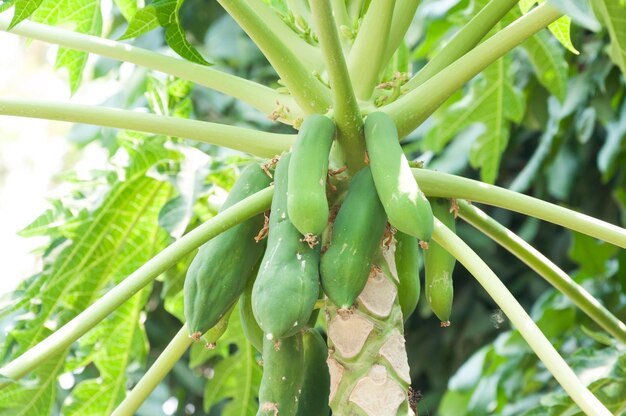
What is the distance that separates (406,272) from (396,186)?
0.93 ft

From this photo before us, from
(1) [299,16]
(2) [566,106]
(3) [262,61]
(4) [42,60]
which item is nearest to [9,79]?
(4) [42,60]

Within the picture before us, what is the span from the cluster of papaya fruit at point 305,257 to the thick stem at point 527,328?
5 centimetres

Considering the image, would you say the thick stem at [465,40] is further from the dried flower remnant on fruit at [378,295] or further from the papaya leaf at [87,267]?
the papaya leaf at [87,267]

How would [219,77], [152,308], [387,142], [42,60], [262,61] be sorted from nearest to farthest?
[387,142], [219,77], [152,308], [262,61], [42,60]

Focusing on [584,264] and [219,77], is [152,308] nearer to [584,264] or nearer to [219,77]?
[584,264]

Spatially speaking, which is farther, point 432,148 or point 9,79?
point 9,79

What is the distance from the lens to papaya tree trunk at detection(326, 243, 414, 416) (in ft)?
4.21

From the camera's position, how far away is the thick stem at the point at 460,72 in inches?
55.4

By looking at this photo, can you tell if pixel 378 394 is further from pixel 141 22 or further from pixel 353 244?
pixel 141 22

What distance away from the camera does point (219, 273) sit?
1.29 meters

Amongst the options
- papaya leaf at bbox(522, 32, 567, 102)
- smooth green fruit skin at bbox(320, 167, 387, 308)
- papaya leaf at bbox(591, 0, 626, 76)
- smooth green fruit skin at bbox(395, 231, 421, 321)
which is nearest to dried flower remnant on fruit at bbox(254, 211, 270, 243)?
smooth green fruit skin at bbox(320, 167, 387, 308)

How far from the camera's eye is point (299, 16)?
1646mm

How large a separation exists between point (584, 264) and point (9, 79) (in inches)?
417

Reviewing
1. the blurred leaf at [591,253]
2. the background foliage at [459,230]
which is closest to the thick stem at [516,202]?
the background foliage at [459,230]
